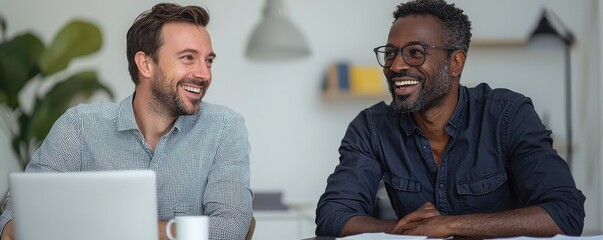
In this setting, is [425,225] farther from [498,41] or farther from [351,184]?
[498,41]

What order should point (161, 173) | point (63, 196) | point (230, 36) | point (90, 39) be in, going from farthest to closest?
point (230, 36) → point (90, 39) → point (161, 173) → point (63, 196)

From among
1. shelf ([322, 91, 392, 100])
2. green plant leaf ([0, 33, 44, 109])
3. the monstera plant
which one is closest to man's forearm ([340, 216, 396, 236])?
the monstera plant

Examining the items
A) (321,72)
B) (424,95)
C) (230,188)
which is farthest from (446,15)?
(321,72)

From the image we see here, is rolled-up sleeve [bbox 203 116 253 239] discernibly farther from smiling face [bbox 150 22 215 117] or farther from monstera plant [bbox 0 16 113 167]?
monstera plant [bbox 0 16 113 167]

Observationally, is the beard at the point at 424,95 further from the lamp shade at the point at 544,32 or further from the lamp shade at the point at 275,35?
the lamp shade at the point at 544,32

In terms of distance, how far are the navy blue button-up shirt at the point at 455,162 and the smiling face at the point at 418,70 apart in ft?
0.24

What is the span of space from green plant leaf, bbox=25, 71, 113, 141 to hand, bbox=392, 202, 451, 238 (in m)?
2.64

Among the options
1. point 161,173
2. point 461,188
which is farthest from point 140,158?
point 461,188

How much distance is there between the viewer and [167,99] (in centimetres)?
249

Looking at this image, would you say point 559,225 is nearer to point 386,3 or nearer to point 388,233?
point 388,233

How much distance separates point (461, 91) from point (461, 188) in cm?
30

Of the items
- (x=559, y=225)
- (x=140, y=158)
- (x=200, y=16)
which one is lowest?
(x=559, y=225)

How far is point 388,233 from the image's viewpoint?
2.15 metres

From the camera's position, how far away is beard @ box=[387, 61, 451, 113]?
2.46 m
